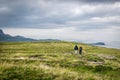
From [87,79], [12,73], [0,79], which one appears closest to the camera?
[0,79]

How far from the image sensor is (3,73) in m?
20.6

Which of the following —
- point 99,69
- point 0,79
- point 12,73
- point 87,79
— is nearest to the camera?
point 0,79

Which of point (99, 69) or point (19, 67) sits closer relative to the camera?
point (19, 67)

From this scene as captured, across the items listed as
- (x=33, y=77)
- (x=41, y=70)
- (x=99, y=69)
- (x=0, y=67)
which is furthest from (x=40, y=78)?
(x=99, y=69)

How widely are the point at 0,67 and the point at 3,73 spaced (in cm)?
159

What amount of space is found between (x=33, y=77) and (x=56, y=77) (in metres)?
2.08

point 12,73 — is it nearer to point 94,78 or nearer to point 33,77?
point 33,77

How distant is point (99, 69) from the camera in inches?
1464

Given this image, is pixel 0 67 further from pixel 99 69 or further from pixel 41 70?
pixel 99 69

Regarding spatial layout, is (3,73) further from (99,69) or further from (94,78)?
(99,69)

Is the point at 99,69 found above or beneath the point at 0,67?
beneath

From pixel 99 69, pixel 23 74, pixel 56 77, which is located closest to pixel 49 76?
pixel 56 77

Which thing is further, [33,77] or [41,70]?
[41,70]

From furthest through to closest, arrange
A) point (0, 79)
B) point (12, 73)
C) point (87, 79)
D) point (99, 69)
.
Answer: point (99, 69)
point (87, 79)
point (12, 73)
point (0, 79)
